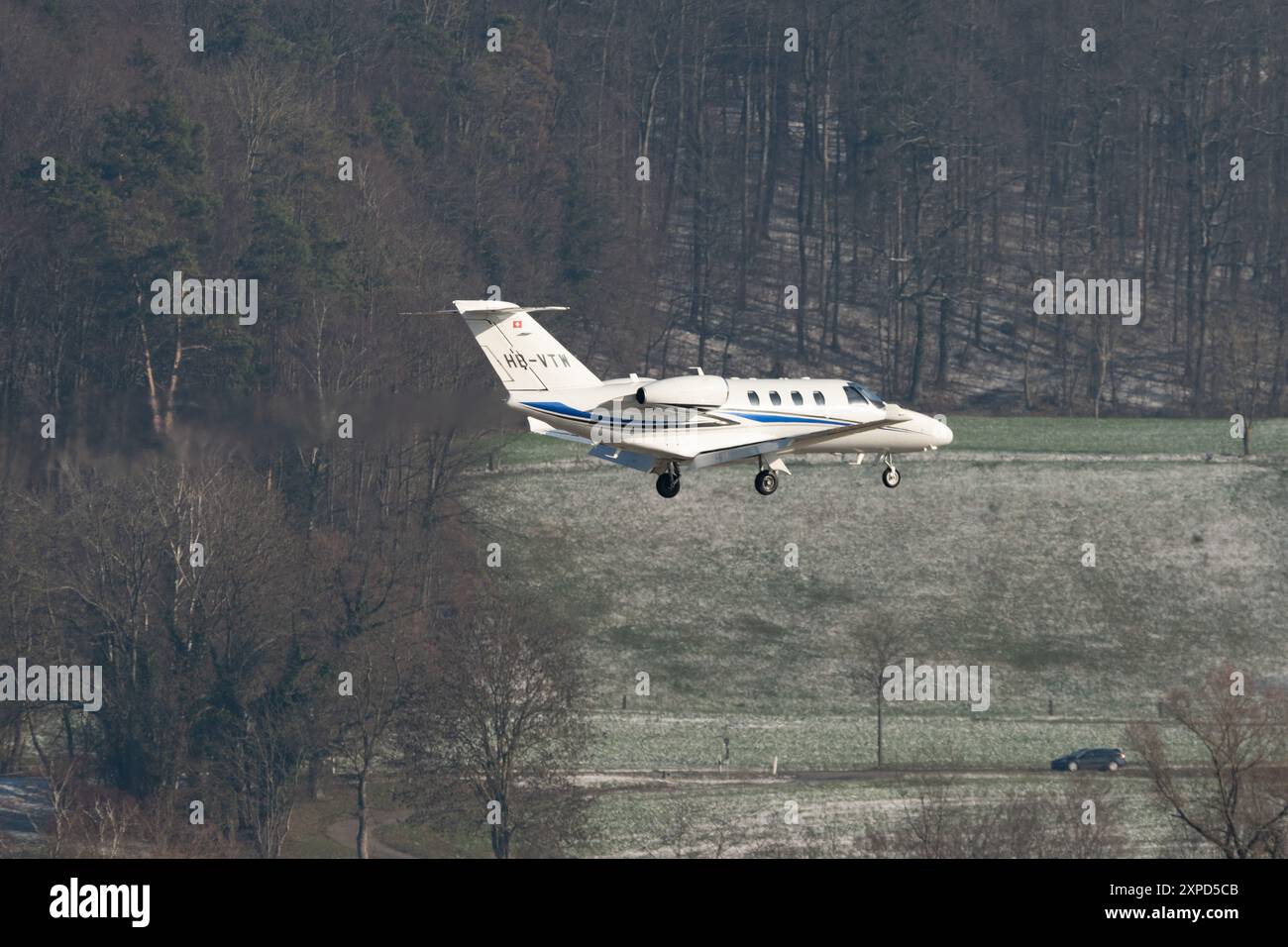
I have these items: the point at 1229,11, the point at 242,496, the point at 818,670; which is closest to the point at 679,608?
the point at 818,670

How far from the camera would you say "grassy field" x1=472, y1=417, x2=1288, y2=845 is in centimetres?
10012

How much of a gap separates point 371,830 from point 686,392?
46.1 m

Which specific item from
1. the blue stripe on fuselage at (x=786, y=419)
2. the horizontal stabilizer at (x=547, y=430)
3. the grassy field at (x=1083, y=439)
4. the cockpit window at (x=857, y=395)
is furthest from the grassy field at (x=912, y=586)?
the horizontal stabilizer at (x=547, y=430)

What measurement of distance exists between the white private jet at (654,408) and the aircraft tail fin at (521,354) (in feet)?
0.08

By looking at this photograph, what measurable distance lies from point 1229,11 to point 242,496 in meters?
88.5

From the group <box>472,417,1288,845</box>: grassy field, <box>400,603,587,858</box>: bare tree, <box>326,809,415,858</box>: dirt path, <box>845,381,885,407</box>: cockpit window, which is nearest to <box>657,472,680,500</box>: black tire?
<box>845,381,885,407</box>: cockpit window

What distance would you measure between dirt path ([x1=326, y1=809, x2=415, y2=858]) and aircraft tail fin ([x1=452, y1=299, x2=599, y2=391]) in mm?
41860

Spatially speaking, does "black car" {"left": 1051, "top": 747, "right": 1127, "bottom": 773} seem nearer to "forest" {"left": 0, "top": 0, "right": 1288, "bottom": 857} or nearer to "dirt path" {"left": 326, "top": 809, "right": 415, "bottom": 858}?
"forest" {"left": 0, "top": 0, "right": 1288, "bottom": 857}

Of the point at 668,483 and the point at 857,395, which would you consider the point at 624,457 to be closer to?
the point at 668,483

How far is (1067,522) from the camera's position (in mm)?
118000

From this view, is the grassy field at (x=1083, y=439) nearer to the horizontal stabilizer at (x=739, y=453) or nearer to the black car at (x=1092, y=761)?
the black car at (x=1092, y=761)

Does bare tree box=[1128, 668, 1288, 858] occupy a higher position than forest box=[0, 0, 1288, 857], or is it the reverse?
forest box=[0, 0, 1288, 857]

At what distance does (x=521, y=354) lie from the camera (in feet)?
176
